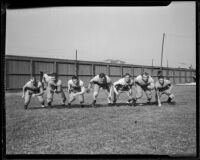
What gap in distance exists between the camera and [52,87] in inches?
197

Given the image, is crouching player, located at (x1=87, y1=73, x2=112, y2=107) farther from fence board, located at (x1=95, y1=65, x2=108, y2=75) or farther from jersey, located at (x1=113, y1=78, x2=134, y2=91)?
jersey, located at (x1=113, y1=78, x2=134, y2=91)

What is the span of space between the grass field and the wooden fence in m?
0.50

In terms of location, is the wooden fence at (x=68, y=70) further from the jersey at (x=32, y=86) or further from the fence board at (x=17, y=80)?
the jersey at (x=32, y=86)

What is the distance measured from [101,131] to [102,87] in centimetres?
197

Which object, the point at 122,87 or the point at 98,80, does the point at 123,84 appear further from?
the point at 98,80

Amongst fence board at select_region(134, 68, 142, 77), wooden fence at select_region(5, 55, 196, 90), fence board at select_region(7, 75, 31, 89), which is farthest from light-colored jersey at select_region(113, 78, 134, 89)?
fence board at select_region(7, 75, 31, 89)

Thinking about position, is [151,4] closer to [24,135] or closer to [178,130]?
[178,130]

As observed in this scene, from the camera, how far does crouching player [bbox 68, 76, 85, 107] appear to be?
4.79 m

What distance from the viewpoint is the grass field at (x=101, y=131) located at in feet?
8.60

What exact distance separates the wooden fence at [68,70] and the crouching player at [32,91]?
145mm

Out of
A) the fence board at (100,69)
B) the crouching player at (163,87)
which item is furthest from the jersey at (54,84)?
the crouching player at (163,87)

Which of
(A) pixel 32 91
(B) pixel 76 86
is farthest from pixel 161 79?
(A) pixel 32 91

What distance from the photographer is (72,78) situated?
187 inches

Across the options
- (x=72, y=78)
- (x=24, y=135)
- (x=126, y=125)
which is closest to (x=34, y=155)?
(x=24, y=135)
